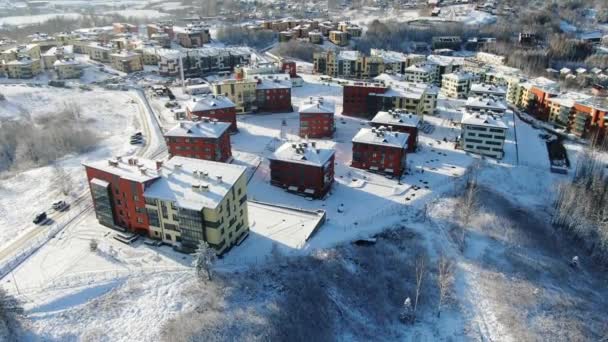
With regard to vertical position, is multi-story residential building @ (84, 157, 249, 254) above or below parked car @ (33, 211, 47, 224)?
above

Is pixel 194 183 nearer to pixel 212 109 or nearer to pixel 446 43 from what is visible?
pixel 212 109

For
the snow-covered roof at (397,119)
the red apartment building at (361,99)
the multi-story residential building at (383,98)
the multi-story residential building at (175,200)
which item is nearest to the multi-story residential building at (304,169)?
the multi-story residential building at (175,200)

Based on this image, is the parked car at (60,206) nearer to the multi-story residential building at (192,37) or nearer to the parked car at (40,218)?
the parked car at (40,218)

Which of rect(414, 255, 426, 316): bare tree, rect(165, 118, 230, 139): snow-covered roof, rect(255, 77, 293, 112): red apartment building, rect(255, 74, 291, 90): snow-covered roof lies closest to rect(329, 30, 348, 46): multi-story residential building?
rect(255, 74, 291, 90): snow-covered roof

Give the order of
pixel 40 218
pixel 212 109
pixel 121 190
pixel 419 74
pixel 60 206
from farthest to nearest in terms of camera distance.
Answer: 1. pixel 419 74
2. pixel 212 109
3. pixel 60 206
4. pixel 40 218
5. pixel 121 190

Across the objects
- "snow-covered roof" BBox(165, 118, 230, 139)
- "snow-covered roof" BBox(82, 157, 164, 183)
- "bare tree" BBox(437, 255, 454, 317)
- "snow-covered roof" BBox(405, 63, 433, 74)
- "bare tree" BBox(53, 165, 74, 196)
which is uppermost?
"snow-covered roof" BBox(82, 157, 164, 183)

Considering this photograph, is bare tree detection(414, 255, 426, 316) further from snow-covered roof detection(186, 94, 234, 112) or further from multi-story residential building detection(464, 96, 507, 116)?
snow-covered roof detection(186, 94, 234, 112)

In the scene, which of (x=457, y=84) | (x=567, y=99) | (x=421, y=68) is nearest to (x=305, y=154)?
(x=457, y=84)
